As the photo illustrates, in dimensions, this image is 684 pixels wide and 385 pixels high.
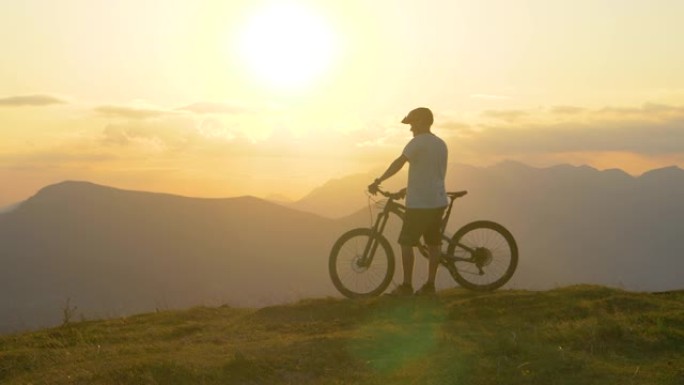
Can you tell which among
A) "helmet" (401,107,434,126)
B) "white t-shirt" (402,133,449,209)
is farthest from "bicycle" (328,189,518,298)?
"helmet" (401,107,434,126)

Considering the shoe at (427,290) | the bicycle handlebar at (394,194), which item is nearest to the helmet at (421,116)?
the bicycle handlebar at (394,194)

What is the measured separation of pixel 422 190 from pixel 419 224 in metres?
0.55

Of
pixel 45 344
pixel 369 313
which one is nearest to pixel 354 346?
pixel 369 313

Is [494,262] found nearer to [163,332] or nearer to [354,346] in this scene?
[354,346]

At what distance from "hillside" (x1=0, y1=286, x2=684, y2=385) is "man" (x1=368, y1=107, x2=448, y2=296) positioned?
2.07 ft

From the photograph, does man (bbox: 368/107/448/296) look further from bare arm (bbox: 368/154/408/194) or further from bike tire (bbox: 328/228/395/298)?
bike tire (bbox: 328/228/395/298)

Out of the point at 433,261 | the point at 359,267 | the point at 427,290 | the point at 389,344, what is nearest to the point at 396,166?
the point at 433,261

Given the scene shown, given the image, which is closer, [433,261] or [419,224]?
[419,224]

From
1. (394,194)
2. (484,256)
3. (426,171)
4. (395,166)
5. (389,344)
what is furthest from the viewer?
(394,194)

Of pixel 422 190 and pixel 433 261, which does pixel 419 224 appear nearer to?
pixel 422 190

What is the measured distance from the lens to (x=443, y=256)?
1167cm

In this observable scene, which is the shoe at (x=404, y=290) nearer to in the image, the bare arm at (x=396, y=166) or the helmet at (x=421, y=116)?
the bare arm at (x=396, y=166)

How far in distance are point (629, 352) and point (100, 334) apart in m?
7.20

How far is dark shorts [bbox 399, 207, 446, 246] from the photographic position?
11.2 meters
